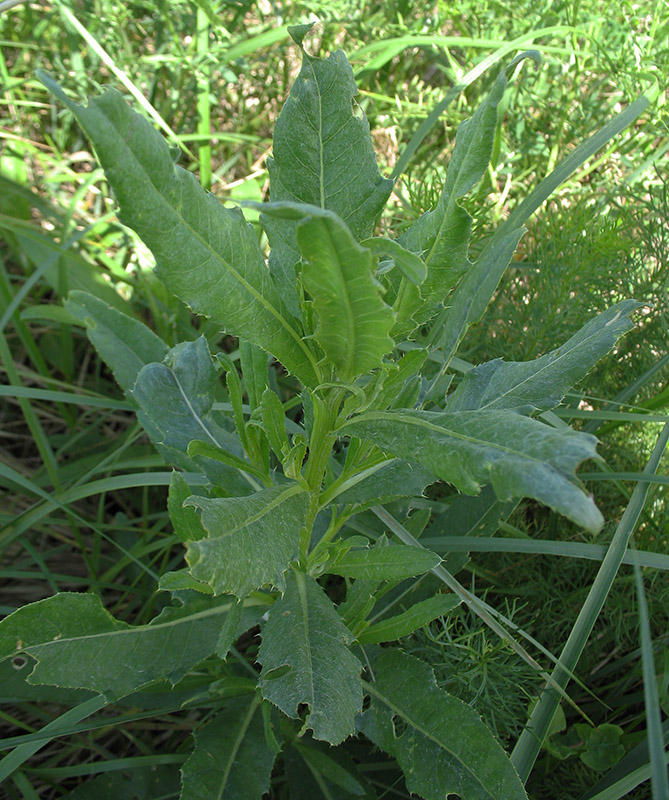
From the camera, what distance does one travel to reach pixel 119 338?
169cm

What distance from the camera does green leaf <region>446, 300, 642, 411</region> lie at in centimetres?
119

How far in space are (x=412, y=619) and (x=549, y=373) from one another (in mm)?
521

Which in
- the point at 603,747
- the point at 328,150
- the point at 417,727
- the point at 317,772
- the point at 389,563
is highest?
the point at 328,150

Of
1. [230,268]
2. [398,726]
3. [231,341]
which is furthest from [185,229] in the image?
[231,341]

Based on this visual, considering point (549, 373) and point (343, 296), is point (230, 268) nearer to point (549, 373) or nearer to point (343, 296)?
point (343, 296)

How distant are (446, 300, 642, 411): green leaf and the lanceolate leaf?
316mm

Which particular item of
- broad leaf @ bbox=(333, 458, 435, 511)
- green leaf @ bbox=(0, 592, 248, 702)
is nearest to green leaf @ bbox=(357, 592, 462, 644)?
broad leaf @ bbox=(333, 458, 435, 511)

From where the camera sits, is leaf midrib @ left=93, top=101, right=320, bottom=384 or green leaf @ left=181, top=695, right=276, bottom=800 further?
green leaf @ left=181, top=695, right=276, bottom=800

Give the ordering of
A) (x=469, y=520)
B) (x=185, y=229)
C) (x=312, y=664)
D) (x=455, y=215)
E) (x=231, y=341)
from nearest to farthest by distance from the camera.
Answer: (x=185, y=229) → (x=455, y=215) → (x=312, y=664) → (x=469, y=520) → (x=231, y=341)

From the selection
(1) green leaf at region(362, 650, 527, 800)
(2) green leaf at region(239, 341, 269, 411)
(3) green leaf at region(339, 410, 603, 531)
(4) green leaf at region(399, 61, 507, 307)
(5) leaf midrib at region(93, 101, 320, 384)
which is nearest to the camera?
(3) green leaf at region(339, 410, 603, 531)

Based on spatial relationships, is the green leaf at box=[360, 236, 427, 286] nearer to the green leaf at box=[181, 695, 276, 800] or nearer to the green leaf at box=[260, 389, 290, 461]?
the green leaf at box=[260, 389, 290, 461]

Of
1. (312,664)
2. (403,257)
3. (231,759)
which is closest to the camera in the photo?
(403,257)

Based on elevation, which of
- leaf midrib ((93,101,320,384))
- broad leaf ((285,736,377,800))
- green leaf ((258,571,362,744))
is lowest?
broad leaf ((285,736,377,800))

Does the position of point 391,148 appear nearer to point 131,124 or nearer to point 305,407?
point 305,407
